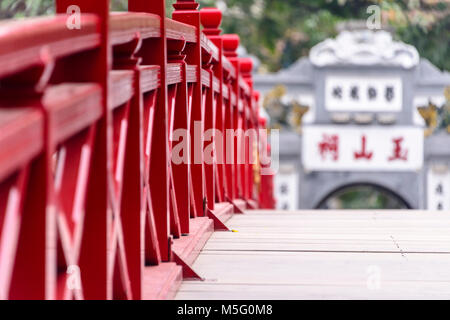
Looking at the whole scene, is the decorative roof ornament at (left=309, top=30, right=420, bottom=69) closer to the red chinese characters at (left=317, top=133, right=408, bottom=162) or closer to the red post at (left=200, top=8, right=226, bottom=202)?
the red chinese characters at (left=317, top=133, right=408, bottom=162)

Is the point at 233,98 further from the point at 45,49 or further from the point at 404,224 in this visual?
the point at 45,49

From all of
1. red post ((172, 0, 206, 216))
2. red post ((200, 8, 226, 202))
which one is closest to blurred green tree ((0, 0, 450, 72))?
red post ((200, 8, 226, 202))

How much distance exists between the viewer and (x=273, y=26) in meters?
16.3

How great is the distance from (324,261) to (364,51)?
32.5 feet

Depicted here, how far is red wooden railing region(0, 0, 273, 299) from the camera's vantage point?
1404 millimetres

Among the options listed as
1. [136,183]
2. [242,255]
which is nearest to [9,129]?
[136,183]

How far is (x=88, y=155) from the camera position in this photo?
177cm

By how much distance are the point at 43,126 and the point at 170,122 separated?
5.30 feet

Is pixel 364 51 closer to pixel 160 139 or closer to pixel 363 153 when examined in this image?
pixel 363 153

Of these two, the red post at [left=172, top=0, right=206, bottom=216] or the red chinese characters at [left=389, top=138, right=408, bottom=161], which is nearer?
the red post at [left=172, top=0, right=206, bottom=216]

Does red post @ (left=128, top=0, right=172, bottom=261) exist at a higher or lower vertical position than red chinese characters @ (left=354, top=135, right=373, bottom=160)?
higher

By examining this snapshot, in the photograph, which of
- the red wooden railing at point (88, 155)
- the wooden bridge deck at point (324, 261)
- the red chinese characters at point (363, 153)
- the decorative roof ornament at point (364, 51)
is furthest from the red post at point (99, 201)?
the red chinese characters at point (363, 153)

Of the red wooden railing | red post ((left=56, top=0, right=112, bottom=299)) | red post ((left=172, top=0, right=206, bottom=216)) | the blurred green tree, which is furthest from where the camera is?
the blurred green tree

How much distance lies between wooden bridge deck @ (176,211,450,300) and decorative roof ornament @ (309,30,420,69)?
8.17m
